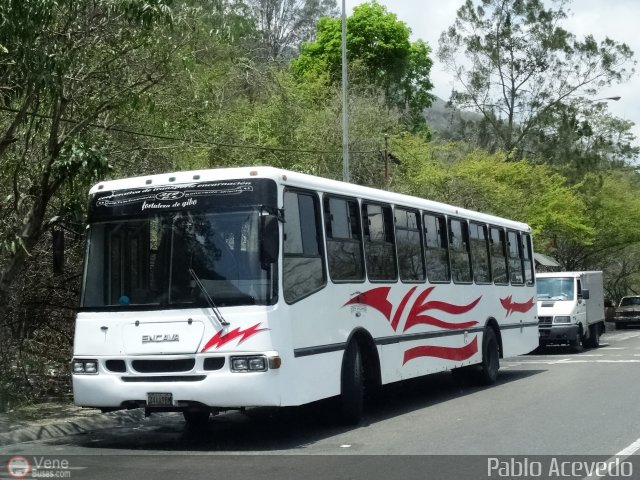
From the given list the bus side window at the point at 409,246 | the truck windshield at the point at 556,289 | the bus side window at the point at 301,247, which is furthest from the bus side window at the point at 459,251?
the truck windshield at the point at 556,289

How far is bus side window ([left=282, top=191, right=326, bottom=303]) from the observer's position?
36.1 ft

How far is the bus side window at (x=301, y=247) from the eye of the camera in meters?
11.0

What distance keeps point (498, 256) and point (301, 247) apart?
8.51 metres

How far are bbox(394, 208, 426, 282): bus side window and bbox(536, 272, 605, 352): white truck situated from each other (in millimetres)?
13307

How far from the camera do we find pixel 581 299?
28500 mm

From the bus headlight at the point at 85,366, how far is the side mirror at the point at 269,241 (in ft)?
7.62

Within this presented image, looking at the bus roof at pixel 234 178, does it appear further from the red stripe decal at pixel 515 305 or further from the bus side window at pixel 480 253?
the red stripe decal at pixel 515 305

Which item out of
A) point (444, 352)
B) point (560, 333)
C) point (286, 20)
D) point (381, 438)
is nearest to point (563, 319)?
point (560, 333)

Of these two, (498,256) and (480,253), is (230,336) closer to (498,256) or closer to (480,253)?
(480,253)

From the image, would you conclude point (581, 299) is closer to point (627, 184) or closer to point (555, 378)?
point (555, 378)

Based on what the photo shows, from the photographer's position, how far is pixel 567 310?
90.1 feet

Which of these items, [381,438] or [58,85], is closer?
[381,438]

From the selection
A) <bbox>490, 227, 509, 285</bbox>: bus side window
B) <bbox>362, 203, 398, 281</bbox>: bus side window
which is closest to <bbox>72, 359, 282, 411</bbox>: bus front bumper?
<bbox>362, 203, 398, 281</bbox>: bus side window

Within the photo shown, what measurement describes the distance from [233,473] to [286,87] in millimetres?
27717
